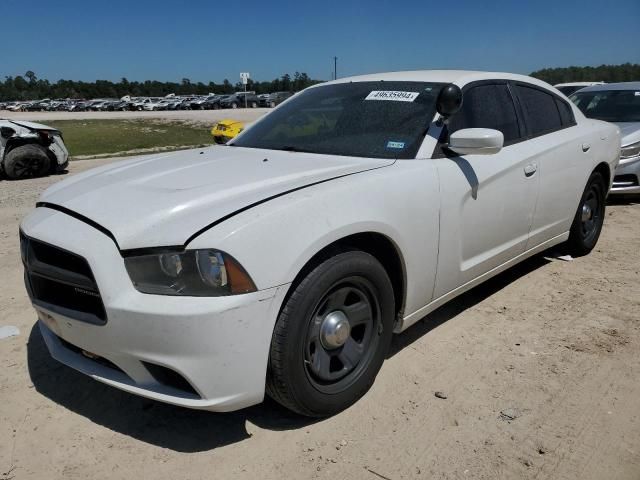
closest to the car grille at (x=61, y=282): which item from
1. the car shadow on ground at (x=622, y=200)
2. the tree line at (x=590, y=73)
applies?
the car shadow on ground at (x=622, y=200)

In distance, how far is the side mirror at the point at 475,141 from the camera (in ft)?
9.66

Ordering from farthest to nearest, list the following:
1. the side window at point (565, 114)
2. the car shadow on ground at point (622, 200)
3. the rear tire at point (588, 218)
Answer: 1. the car shadow on ground at point (622, 200)
2. the rear tire at point (588, 218)
3. the side window at point (565, 114)

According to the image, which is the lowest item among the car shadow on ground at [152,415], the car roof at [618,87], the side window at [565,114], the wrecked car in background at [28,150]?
the car shadow on ground at [152,415]

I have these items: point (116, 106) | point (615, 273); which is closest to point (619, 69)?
point (116, 106)

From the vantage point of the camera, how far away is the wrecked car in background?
9.87 metres

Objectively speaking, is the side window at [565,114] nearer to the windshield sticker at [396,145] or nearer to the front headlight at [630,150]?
the windshield sticker at [396,145]

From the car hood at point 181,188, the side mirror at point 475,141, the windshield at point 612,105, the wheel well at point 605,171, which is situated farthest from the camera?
the windshield at point 612,105

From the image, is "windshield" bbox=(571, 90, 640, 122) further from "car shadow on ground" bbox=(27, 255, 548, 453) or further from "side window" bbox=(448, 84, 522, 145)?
"car shadow on ground" bbox=(27, 255, 548, 453)

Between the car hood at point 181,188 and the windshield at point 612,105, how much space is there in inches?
258

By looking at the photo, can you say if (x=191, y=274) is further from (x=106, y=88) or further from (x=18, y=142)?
(x=106, y=88)

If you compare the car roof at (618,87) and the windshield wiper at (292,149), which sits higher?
the car roof at (618,87)

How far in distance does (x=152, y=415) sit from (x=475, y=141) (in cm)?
216

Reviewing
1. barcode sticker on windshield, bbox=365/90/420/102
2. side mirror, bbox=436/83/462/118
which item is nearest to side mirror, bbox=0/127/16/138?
barcode sticker on windshield, bbox=365/90/420/102

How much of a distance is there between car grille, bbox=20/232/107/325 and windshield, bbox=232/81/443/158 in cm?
150
